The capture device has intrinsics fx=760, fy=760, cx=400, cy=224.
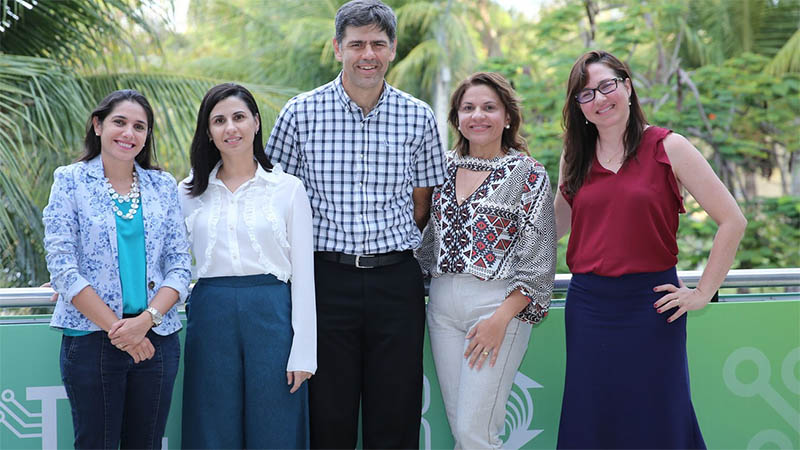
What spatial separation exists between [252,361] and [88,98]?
464cm

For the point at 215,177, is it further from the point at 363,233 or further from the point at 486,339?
the point at 486,339

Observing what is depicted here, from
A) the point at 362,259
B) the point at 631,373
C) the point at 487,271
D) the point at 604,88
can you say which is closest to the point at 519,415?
the point at 631,373

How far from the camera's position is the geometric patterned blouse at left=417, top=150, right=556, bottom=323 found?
2.71 m

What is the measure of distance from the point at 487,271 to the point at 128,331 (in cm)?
122

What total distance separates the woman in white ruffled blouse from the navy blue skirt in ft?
3.18

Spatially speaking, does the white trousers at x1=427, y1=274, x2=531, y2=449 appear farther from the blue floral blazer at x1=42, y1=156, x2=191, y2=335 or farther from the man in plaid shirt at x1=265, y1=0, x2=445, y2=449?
the blue floral blazer at x1=42, y1=156, x2=191, y2=335

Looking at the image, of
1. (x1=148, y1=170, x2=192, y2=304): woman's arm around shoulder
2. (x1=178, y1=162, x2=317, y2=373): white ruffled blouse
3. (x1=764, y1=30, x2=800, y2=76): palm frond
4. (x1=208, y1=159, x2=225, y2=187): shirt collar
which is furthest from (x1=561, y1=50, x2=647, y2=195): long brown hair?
(x1=764, y1=30, x2=800, y2=76): palm frond

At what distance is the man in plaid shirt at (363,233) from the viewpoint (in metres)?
2.72

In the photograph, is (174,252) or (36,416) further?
(36,416)

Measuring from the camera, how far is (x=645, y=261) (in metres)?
2.59

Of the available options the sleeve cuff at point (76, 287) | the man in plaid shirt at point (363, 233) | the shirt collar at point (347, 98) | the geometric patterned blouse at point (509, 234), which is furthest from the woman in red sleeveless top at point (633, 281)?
the sleeve cuff at point (76, 287)

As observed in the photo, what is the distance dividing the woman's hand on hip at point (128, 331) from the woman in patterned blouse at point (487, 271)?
40.8 inches

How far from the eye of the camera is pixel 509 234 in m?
2.77

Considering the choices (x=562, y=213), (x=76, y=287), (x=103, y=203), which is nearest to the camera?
(x=76, y=287)
